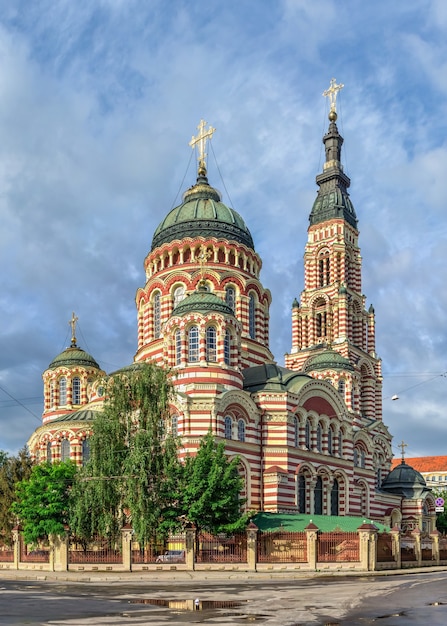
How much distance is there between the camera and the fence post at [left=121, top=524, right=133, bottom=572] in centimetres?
3434

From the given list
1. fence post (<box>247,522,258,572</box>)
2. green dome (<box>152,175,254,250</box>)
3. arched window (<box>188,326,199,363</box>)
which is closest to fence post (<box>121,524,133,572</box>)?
fence post (<box>247,522,258,572</box>)

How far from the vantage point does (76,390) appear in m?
58.3

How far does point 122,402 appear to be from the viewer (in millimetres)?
38188

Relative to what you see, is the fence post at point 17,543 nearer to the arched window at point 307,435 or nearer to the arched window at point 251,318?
the arched window at point 307,435

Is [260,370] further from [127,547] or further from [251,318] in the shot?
[127,547]

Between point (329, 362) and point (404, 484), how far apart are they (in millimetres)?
13606

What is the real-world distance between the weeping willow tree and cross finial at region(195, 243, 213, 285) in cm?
1443

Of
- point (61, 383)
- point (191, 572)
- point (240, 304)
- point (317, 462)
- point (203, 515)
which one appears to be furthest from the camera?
point (61, 383)

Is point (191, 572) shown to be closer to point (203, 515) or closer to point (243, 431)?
point (203, 515)

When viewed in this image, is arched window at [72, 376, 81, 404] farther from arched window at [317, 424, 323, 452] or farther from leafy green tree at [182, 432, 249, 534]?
leafy green tree at [182, 432, 249, 534]

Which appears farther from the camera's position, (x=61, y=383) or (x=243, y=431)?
(x=61, y=383)

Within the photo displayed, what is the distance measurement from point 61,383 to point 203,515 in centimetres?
2546

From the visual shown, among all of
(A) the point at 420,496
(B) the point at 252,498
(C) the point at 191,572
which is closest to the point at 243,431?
(B) the point at 252,498

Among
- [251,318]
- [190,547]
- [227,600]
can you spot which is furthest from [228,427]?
[227,600]
